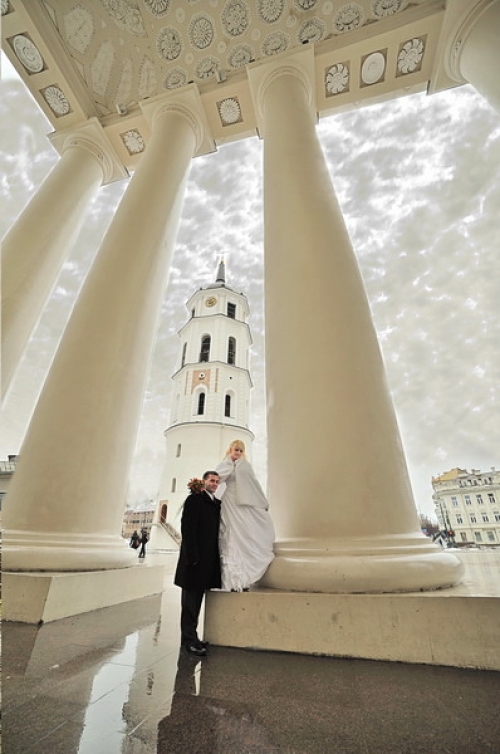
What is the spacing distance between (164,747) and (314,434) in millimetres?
2795

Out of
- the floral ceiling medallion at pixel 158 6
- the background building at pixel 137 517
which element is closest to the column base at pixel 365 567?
the floral ceiling medallion at pixel 158 6

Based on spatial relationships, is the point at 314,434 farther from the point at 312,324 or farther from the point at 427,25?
the point at 427,25

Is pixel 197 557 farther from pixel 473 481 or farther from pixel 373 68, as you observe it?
pixel 473 481

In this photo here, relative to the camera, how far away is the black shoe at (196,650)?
3.04 m

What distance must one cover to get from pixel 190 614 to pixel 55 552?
2.13 metres

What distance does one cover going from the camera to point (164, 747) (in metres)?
1.68

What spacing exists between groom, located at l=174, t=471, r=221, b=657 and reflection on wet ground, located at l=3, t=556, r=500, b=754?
1.07 feet

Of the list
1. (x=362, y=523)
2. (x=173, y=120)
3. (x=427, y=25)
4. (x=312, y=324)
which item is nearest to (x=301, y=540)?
(x=362, y=523)

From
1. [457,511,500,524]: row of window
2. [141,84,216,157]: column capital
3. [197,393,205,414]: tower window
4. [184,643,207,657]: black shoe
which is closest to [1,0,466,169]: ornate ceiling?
[141,84,216,157]: column capital

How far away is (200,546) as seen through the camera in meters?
3.74

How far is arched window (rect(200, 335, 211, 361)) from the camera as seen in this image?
45.1 m

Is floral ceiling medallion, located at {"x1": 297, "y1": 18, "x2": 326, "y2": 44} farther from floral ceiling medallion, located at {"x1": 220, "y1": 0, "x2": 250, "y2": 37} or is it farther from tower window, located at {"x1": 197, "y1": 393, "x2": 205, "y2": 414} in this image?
tower window, located at {"x1": 197, "y1": 393, "x2": 205, "y2": 414}

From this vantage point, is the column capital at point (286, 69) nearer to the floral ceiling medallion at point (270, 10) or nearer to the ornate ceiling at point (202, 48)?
the ornate ceiling at point (202, 48)

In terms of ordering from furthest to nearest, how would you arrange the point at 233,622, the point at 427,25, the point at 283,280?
the point at 427,25
the point at 283,280
the point at 233,622
